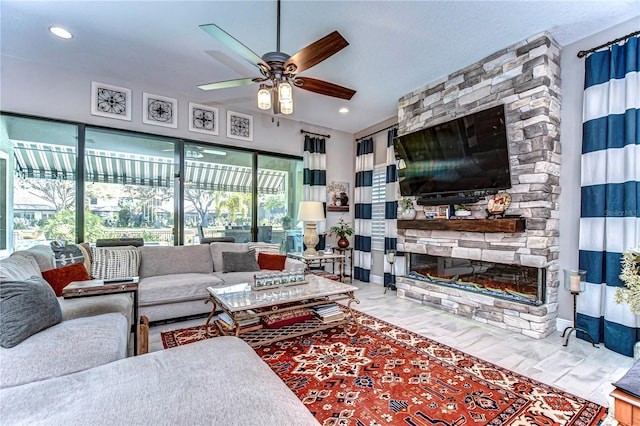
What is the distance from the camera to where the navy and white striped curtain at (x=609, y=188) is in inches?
99.2

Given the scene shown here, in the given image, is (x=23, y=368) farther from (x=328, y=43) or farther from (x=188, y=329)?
(x=328, y=43)

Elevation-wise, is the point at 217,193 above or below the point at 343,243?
above

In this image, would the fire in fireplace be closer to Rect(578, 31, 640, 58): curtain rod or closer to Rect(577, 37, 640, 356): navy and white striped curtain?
Rect(577, 37, 640, 356): navy and white striped curtain

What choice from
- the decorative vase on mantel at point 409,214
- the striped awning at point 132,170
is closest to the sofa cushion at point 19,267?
the striped awning at point 132,170

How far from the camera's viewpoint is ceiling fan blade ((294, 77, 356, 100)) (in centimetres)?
262

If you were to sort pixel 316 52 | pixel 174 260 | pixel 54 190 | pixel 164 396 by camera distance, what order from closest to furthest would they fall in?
pixel 164 396 < pixel 316 52 < pixel 54 190 < pixel 174 260

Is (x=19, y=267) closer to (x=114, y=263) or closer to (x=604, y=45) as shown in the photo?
(x=114, y=263)

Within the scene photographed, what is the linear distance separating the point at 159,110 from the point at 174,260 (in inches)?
83.3

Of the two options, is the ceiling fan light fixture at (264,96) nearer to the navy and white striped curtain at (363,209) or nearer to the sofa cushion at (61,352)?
the sofa cushion at (61,352)

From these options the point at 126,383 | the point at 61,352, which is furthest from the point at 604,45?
the point at 61,352

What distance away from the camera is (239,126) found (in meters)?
4.80

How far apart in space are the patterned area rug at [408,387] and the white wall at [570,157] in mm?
1481

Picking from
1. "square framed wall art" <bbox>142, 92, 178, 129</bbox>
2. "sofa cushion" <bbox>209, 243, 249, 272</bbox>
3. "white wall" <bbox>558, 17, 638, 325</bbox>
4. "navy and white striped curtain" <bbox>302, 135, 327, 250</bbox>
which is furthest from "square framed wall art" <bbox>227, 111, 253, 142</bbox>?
"white wall" <bbox>558, 17, 638, 325</bbox>

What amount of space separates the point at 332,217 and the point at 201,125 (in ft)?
9.18
